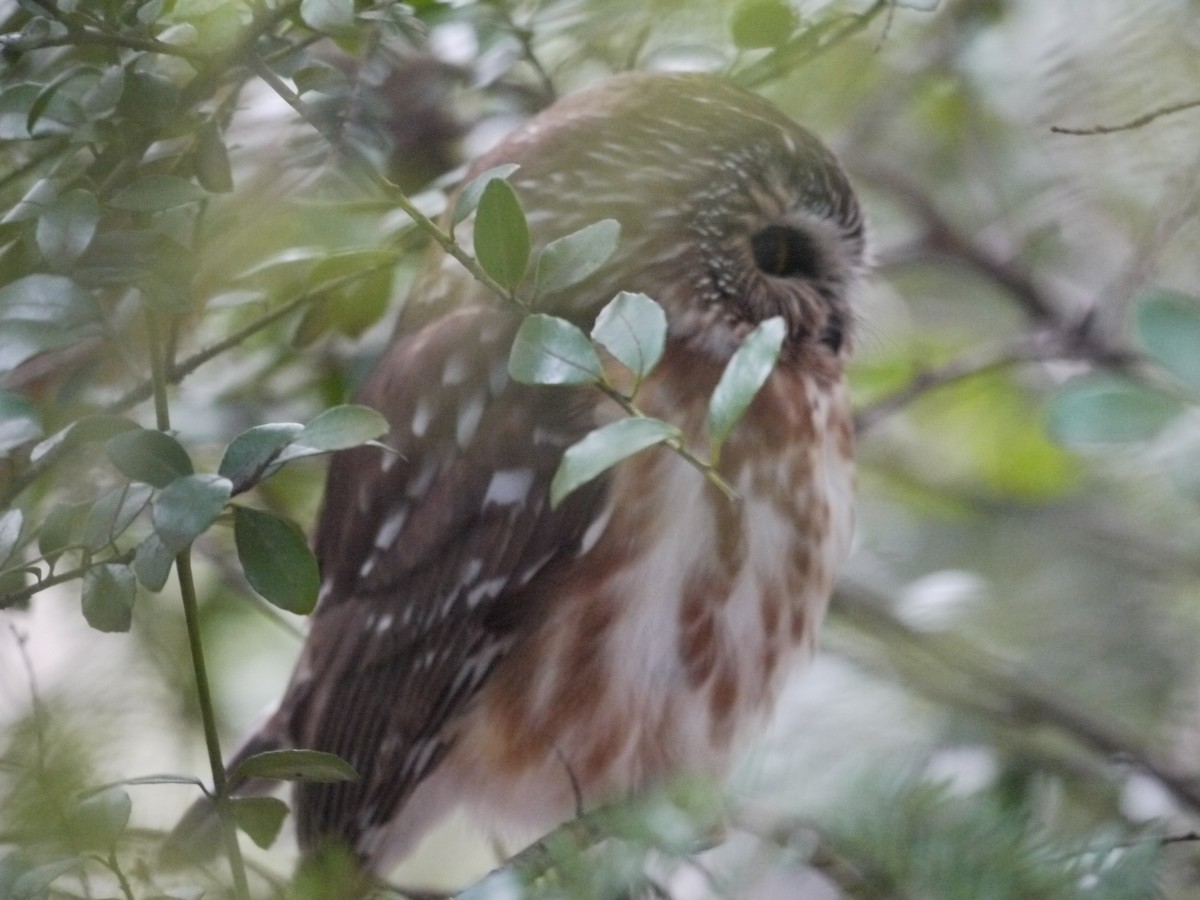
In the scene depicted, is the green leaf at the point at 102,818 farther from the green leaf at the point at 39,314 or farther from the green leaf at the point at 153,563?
the green leaf at the point at 39,314

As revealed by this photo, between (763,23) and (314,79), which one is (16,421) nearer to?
(314,79)

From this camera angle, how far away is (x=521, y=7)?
142 centimetres

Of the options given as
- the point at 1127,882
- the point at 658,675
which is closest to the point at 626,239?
the point at 658,675

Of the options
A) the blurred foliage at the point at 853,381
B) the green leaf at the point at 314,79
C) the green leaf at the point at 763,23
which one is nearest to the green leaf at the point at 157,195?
the blurred foliage at the point at 853,381

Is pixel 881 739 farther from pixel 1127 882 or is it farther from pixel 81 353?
pixel 81 353

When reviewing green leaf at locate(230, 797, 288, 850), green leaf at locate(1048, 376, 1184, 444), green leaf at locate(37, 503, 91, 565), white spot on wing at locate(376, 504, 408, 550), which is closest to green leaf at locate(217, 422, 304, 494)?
green leaf at locate(37, 503, 91, 565)

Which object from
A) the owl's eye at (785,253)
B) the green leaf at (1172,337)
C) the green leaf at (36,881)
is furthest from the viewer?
the owl's eye at (785,253)

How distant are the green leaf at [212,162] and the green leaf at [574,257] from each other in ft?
0.84

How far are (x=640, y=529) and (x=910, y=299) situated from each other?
1254 millimetres

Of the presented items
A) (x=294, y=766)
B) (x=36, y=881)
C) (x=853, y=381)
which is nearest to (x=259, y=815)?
(x=294, y=766)

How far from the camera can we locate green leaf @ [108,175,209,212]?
0.98 m

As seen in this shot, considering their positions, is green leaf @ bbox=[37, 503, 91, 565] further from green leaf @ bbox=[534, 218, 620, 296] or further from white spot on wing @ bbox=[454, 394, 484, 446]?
white spot on wing @ bbox=[454, 394, 484, 446]

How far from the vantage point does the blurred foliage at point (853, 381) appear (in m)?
0.98

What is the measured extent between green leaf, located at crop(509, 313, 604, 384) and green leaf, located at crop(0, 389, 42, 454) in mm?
310
